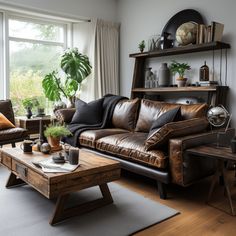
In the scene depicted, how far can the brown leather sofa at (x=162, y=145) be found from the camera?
2480mm

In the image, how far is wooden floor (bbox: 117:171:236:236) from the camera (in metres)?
2.03

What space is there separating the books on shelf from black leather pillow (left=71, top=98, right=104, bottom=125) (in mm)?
1692

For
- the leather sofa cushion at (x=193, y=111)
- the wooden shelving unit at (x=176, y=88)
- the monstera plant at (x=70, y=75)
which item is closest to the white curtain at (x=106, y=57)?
the monstera plant at (x=70, y=75)

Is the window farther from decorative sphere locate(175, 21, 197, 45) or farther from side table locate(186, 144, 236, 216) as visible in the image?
side table locate(186, 144, 236, 216)

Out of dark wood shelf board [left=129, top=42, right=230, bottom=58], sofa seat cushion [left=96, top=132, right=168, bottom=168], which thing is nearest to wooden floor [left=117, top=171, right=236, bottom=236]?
sofa seat cushion [left=96, top=132, right=168, bottom=168]

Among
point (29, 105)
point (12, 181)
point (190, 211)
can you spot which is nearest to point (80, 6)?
point (29, 105)

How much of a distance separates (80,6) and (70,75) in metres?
1.30

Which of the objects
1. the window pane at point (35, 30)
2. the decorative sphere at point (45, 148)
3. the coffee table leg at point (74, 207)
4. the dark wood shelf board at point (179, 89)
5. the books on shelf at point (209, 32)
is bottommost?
the coffee table leg at point (74, 207)

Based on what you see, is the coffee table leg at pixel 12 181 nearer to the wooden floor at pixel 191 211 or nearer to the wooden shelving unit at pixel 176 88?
the wooden floor at pixel 191 211

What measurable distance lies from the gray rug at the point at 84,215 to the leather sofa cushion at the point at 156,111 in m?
1.02

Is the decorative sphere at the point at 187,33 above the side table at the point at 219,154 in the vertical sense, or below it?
above

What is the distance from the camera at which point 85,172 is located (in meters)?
2.15

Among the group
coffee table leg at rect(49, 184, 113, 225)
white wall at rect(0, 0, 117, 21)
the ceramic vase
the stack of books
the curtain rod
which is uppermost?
white wall at rect(0, 0, 117, 21)

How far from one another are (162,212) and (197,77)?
250 centimetres
